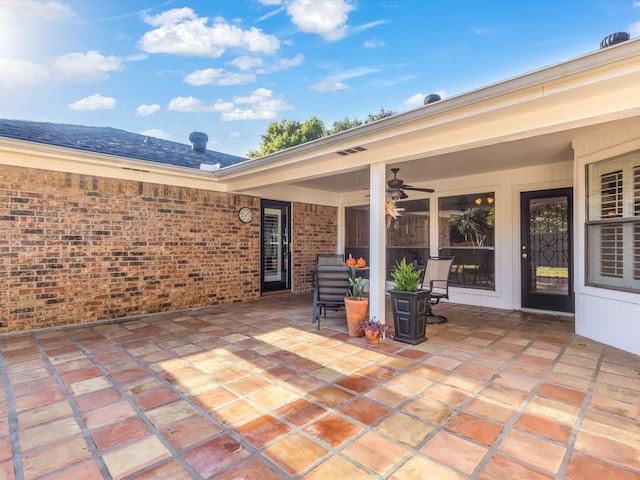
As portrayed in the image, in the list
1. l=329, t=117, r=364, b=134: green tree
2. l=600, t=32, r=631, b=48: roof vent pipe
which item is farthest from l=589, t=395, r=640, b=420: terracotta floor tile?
l=329, t=117, r=364, b=134: green tree

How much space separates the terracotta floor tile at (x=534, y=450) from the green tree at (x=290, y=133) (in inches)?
754

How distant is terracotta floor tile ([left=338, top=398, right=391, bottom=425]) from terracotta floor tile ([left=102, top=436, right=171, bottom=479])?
1.15 metres

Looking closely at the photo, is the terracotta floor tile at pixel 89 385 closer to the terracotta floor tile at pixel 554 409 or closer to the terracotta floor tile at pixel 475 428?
the terracotta floor tile at pixel 475 428

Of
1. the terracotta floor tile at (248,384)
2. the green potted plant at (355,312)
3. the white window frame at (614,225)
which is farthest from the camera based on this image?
the green potted plant at (355,312)

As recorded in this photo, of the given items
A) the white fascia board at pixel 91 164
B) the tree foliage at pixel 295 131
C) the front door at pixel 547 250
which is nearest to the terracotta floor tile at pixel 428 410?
the front door at pixel 547 250

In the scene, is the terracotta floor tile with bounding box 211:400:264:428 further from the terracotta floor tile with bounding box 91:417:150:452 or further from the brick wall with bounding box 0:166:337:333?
the brick wall with bounding box 0:166:337:333

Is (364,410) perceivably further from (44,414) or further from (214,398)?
(44,414)

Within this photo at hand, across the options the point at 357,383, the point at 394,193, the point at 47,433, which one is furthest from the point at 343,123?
the point at 47,433

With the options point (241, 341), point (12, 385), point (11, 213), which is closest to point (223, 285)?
point (241, 341)

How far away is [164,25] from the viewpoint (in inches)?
231

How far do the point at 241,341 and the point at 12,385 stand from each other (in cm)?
202

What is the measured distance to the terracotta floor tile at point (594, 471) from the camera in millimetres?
1642

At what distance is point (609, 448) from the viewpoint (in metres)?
1.88

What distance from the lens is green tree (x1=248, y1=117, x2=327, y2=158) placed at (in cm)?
2019
